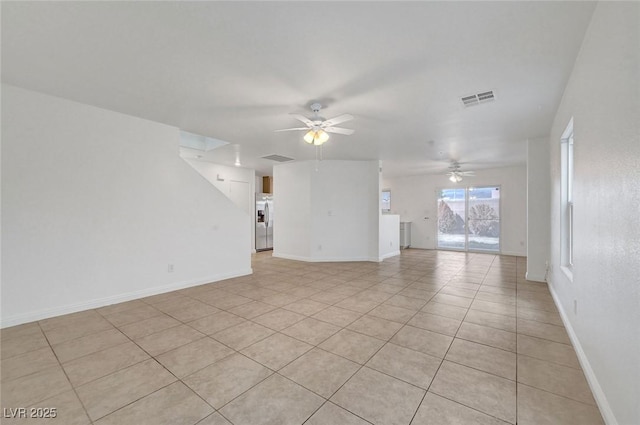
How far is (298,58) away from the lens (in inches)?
93.4

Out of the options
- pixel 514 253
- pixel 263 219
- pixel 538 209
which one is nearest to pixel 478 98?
pixel 538 209

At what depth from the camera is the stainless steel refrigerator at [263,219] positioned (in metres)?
8.63

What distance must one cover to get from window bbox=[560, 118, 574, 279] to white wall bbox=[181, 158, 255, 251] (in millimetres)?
6247

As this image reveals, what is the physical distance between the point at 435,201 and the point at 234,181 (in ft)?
22.7

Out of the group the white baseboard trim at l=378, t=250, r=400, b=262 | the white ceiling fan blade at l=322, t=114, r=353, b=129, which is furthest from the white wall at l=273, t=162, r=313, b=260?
the white ceiling fan blade at l=322, t=114, r=353, b=129

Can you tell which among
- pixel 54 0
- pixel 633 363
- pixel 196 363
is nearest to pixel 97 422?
pixel 196 363

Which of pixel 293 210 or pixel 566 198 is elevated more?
pixel 566 198

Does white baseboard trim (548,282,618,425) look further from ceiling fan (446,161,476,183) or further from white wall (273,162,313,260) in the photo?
ceiling fan (446,161,476,183)

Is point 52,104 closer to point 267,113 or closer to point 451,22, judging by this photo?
point 267,113

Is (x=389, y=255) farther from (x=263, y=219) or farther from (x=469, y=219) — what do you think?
(x=263, y=219)

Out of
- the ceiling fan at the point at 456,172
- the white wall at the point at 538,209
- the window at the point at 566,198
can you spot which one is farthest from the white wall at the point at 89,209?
the ceiling fan at the point at 456,172

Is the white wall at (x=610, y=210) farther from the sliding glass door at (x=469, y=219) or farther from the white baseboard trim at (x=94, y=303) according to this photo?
the sliding glass door at (x=469, y=219)

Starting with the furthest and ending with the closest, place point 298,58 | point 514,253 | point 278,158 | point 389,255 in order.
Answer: point 514,253 < point 389,255 < point 278,158 < point 298,58

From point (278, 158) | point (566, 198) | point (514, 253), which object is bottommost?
point (514, 253)
